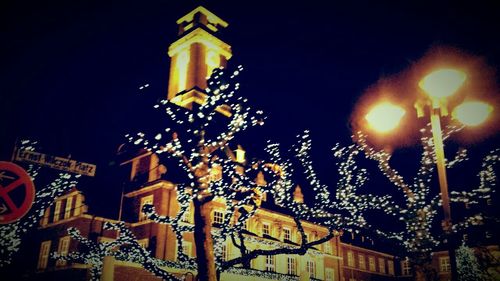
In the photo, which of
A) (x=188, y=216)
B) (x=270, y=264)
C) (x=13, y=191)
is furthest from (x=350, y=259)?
(x=13, y=191)

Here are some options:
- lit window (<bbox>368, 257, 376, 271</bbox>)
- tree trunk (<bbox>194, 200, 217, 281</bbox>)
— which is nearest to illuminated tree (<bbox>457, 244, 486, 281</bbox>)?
tree trunk (<bbox>194, 200, 217, 281</bbox>)

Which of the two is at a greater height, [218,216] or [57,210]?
[57,210]

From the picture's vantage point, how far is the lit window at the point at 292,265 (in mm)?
33469

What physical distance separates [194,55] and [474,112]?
37.9 metres

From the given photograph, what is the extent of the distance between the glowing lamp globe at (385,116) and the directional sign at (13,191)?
6755mm

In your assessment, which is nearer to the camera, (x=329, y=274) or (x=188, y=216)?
(x=188, y=216)

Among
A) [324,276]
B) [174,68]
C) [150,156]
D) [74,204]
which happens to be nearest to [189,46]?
[174,68]

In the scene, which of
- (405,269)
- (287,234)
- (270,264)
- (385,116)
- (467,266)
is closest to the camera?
(385,116)

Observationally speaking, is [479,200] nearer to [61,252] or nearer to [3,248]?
[3,248]

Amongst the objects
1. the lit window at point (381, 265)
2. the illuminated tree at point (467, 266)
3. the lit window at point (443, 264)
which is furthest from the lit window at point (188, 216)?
the lit window at point (443, 264)

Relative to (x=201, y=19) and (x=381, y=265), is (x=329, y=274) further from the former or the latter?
(x=201, y=19)

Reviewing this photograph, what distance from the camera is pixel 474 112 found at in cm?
657

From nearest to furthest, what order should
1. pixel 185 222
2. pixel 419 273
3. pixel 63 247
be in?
pixel 419 273
pixel 185 222
pixel 63 247

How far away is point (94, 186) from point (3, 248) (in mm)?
12827
